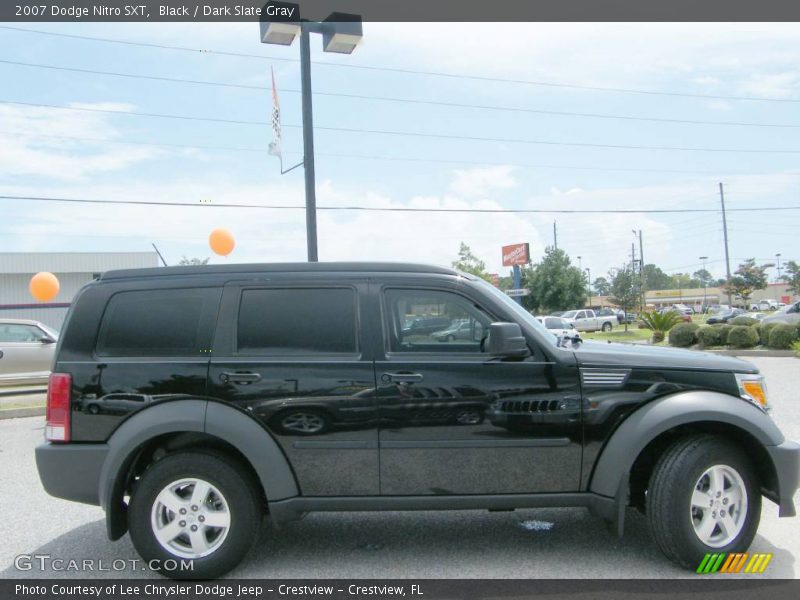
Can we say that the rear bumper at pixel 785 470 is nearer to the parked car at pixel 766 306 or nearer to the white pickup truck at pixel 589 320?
the white pickup truck at pixel 589 320

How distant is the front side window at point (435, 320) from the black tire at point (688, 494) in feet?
4.50

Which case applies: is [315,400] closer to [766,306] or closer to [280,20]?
[280,20]

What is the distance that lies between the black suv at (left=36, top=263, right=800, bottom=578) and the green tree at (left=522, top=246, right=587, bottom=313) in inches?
2159

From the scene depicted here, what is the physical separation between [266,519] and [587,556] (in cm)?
248

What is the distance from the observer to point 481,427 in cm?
410

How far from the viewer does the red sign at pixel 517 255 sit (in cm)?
5444

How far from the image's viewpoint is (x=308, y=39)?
12352 millimetres

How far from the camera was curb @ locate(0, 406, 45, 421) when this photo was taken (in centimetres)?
1101

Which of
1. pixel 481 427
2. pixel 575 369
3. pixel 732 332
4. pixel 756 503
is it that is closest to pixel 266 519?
pixel 481 427

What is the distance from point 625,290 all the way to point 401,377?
42.3 meters

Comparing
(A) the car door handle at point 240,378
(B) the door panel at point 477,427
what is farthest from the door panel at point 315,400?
(B) the door panel at point 477,427

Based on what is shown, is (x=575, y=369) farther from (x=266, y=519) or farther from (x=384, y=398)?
(x=266, y=519)

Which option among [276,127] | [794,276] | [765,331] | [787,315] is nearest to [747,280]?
[794,276]

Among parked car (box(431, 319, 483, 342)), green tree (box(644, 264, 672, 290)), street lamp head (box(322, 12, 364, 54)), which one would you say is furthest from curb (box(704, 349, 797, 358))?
green tree (box(644, 264, 672, 290))
